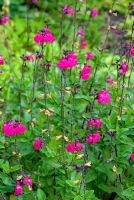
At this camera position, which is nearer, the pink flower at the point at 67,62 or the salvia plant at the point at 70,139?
the pink flower at the point at 67,62

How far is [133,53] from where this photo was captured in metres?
3.60

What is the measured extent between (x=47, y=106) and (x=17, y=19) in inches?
179

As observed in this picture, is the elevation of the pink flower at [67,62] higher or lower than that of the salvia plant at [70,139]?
higher

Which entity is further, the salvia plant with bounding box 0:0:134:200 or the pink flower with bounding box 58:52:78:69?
the salvia plant with bounding box 0:0:134:200

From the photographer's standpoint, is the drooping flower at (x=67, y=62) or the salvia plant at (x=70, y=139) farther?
the salvia plant at (x=70, y=139)

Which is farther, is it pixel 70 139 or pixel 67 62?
pixel 70 139

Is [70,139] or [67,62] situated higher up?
[67,62]

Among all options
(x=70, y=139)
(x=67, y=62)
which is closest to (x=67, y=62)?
(x=67, y=62)

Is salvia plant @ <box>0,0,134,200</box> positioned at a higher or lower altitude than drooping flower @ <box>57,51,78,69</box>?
lower

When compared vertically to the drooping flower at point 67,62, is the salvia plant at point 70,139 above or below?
below

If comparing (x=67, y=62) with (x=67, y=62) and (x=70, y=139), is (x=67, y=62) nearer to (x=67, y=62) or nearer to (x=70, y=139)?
(x=67, y=62)

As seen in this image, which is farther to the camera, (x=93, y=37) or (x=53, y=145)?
(x=93, y=37)

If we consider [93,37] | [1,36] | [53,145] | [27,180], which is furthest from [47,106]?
[93,37]

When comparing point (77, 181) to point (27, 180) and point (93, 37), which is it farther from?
point (93, 37)
